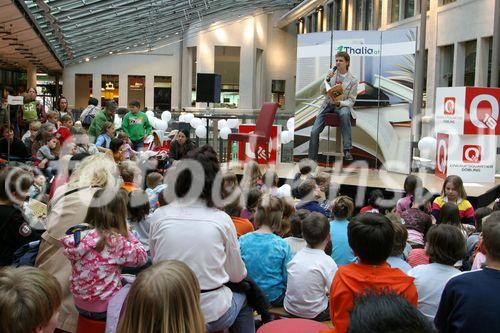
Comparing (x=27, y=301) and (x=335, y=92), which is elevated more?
(x=335, y=92)

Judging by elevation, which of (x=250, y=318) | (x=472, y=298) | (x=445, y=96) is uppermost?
(x=445, y=96)

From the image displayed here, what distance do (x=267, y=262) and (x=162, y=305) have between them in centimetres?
193

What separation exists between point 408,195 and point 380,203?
0.40m

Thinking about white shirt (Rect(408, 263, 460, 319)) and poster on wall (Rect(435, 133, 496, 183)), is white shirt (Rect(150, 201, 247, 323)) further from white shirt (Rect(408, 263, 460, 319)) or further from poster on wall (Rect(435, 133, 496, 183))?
poster on wall (Rect(435, 133, 496, 183))

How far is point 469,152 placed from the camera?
805 cm

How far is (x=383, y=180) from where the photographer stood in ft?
28.1

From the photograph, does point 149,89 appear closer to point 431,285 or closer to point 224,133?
point 224,133

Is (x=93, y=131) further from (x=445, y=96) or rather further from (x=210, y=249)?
(x=210, y=249)

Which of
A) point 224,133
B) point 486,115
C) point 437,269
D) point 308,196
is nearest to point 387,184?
point 486,115

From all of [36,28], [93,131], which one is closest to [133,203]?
[93,131]

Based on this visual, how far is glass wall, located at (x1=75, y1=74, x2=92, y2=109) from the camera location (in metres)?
30.7

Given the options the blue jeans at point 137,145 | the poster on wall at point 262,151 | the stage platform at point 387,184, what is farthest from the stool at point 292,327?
the poster on wall at point 262,151

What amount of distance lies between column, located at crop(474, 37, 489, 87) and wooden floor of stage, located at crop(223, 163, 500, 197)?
389 cm

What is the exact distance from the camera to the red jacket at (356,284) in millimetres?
2479
